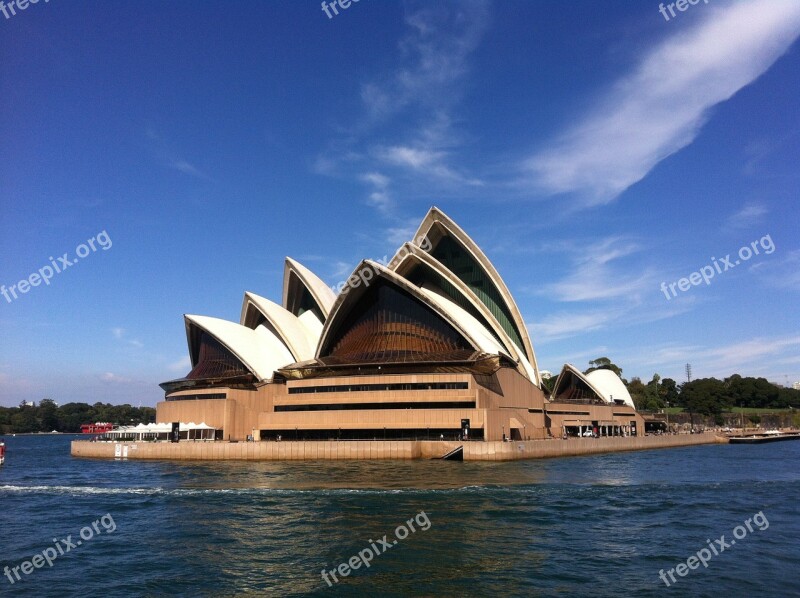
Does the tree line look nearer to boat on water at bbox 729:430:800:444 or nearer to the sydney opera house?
the sydney opera house

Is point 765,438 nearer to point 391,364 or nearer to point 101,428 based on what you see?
point 391,364

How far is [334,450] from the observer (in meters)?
47.2

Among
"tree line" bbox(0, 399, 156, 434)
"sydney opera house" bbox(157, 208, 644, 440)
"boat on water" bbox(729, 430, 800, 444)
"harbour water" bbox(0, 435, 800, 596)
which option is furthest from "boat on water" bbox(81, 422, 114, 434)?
"boat on water" bbox(729, 430, 800, 444)

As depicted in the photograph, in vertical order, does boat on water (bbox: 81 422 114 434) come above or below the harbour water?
above

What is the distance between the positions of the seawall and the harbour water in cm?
988

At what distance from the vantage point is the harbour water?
15.3 meters

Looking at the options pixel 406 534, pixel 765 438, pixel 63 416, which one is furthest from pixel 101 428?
pixel 406 534

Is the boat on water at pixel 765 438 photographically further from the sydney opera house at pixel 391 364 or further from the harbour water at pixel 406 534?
the harbour water at pixel 406 534

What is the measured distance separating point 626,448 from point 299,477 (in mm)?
39493

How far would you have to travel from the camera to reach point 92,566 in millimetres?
17359

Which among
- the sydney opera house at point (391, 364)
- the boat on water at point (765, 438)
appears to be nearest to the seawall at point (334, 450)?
the sydney opera house at point (391, 364)

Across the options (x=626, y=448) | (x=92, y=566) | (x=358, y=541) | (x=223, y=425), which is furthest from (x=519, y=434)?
(x=92, y=566)

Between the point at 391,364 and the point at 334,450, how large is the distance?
9.84 m

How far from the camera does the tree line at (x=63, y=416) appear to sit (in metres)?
169
